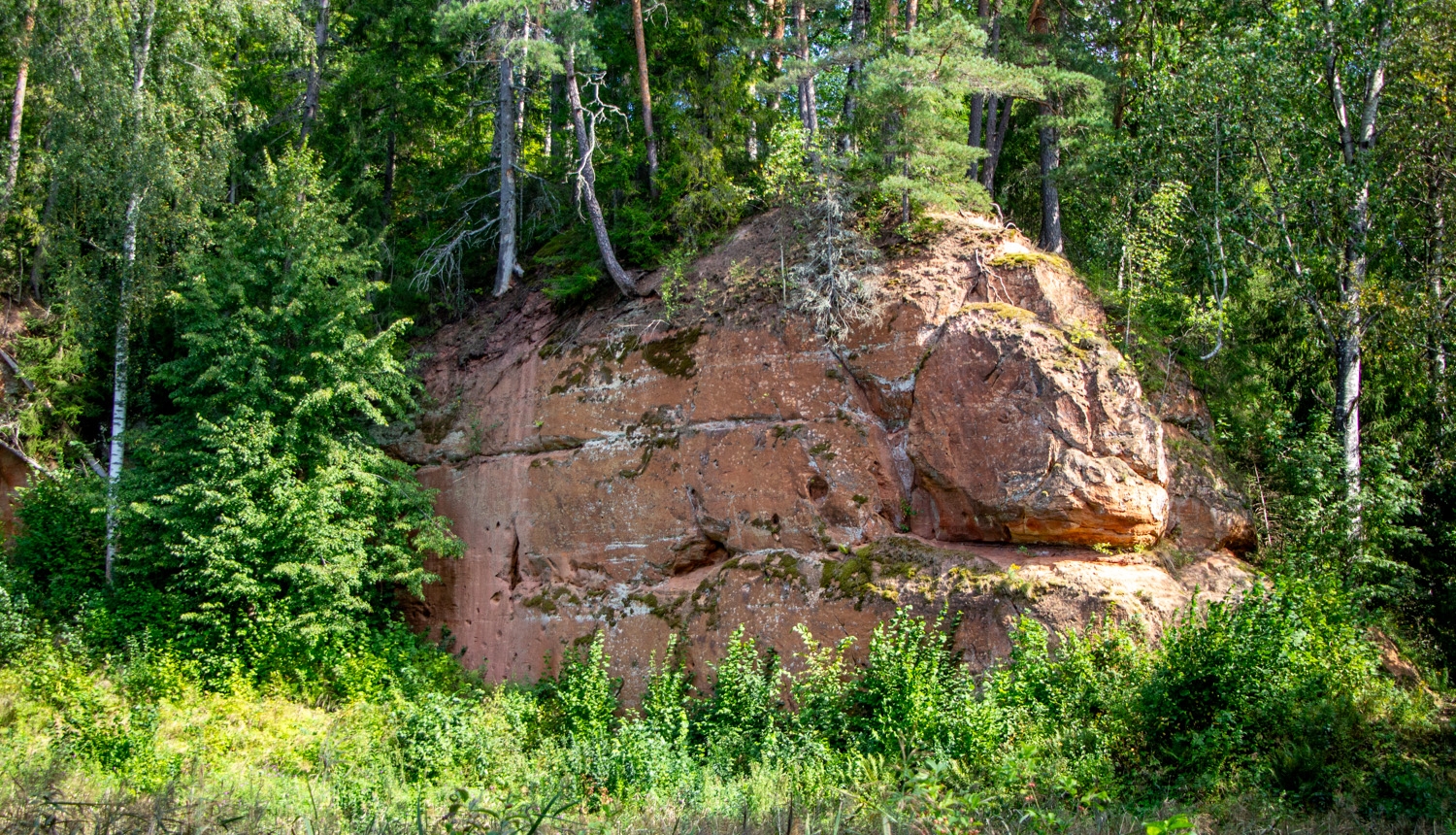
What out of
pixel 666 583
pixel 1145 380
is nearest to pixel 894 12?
pixel 1145 380

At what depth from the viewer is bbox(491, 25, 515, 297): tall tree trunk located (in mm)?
18375

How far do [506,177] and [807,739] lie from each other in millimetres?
11936

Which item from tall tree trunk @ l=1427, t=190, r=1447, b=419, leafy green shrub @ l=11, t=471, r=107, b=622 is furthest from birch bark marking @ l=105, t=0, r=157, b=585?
tall tree trunk @ l=1427, t=190, r=1447, b=419

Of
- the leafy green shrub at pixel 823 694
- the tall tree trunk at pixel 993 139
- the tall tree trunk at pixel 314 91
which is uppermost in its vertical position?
the tall tree trunk at pixel 314 91

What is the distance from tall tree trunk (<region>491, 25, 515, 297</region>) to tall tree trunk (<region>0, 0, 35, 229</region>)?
875 centimetres

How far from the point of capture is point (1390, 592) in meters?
12.2

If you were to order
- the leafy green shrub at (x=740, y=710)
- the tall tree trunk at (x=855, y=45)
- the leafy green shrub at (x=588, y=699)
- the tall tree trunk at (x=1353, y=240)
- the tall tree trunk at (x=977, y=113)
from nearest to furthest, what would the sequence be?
the leafy green shrub at (x=740, y=710) < the leafy green shrub at (x=588, y=699) < the tall tree trunk at (x=1353, y=240) < the tall tree trunk at (x=855, y=45) < the tall tree trunk at (x=977, y=113)

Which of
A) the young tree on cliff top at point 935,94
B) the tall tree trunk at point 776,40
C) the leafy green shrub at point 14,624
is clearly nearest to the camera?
the young tree on cliff top at point 935,94

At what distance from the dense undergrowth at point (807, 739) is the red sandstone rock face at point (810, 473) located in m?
0.70

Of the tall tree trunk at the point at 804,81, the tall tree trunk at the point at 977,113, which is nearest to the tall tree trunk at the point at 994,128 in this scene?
the tall tree trunk at the point at 977,113

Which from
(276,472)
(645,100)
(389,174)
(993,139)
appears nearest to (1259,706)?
(993,139)

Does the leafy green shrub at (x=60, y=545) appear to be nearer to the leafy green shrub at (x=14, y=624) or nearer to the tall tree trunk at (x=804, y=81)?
the leafy green shrub at (x=14, y=624)

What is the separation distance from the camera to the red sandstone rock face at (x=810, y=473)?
12.4 m

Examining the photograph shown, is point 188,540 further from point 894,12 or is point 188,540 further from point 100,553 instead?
point 894,12
